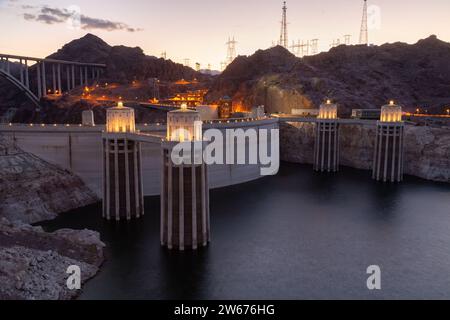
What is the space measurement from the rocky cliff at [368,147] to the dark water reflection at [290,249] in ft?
42.7

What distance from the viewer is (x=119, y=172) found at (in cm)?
5766

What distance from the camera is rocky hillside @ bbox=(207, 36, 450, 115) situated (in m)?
120

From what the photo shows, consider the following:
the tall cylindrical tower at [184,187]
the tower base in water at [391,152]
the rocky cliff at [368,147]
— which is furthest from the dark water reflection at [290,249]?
the rocky cliff at [368,147]

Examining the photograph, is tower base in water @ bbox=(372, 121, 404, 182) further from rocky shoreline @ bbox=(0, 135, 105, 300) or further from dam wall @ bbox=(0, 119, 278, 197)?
rocky shoreline @ bbox=(0, 135, 105, 300)

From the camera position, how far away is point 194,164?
4616cm

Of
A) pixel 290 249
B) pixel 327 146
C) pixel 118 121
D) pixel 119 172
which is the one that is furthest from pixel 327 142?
pixel 119 172

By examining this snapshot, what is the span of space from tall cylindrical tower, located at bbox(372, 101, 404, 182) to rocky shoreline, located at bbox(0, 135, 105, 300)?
174 feet

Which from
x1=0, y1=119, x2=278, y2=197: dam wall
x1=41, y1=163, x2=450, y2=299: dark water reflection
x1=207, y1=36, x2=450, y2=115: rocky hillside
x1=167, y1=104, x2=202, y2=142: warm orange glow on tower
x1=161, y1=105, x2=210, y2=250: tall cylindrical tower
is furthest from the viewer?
x1=207, y1=36, x2=450, y2=115: rocky hillside

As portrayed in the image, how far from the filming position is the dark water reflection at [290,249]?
39.0m

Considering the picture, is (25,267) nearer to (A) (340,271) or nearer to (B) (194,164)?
(B) (194,164)

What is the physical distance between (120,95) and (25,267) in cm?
13462

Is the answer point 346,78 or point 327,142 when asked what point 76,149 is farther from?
point 346,78

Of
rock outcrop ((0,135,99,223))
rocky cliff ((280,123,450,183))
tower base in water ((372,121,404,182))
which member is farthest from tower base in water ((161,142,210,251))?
rocky cliff ((280,123,450,183))

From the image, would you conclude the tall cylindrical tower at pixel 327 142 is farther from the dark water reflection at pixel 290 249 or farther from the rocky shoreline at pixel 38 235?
the rocky shoreline at pixel 38 235
